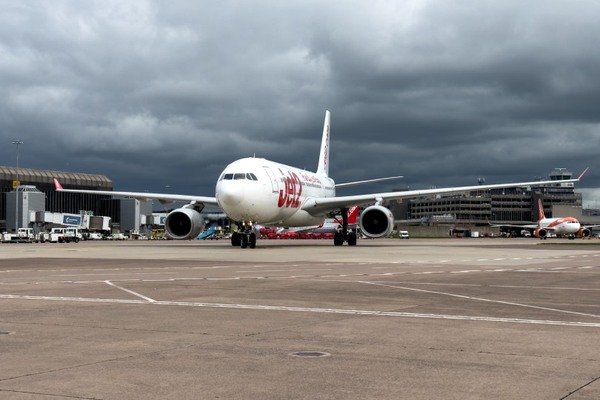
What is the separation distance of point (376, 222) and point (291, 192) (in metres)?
5.75

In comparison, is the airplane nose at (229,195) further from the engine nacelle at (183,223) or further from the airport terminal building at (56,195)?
the airport terminal building at (56,195)

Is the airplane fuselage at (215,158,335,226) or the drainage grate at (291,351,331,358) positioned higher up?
the airplane fuselage at (215,158,335,226)

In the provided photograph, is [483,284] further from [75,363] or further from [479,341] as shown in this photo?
[75,363]

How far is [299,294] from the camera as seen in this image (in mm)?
15078

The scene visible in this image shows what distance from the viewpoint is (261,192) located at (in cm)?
4244

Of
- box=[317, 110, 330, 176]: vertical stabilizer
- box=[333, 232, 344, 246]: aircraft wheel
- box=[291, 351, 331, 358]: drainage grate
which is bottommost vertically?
box=[291, 351, 331, 358]: drainage grate

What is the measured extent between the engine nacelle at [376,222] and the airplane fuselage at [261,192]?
4.92m

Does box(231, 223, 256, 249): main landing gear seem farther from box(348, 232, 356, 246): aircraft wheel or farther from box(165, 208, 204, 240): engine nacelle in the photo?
box(348, 232, 356, 246): aircraft wheel

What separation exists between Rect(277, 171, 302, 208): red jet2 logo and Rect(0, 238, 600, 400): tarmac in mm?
27623

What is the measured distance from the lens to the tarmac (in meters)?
6.47

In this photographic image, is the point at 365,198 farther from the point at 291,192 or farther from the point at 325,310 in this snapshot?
the point at 325,310

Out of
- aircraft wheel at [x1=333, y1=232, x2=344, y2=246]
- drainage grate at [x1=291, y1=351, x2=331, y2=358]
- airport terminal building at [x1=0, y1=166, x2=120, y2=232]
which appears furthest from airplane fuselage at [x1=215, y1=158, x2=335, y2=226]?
airport terminal building at [x1=0, y1=166, x2=120, y2=232]

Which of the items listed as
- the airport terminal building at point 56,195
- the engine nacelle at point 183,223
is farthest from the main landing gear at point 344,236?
the airport terminal building at point 56,195

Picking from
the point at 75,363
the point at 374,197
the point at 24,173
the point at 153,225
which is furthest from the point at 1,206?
the point at 75,363
